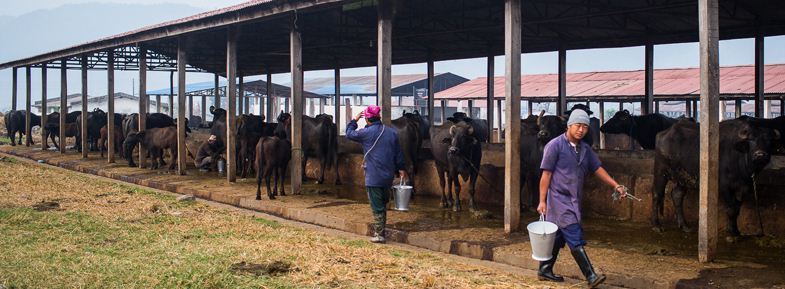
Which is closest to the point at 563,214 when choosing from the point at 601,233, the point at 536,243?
the point at 536,243

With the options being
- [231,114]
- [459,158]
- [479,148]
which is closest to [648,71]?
[479,148]

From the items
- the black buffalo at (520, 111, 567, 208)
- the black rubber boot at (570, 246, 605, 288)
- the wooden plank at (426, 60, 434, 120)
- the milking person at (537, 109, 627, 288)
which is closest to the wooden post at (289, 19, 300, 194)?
the black buffalo at (520, 111, 567, 208)

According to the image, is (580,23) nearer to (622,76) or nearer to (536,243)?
(536,243)

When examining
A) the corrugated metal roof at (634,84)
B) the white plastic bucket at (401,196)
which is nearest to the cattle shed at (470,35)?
the white plastic bucket at (401,196)

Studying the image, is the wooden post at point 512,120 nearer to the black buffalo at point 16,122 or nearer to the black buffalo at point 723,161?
the black buffalo at point 723,161

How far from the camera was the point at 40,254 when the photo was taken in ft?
27.8

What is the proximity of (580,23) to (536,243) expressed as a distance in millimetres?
11943

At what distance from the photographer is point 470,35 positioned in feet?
68.2

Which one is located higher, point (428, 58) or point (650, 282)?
point (428, 58)

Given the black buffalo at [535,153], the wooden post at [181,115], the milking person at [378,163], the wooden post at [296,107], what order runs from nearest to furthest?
1. the milking person at [378,163]
2. the black buffalo at [535,153]
3. the wooden post at [296,107]
4. the wooden post at [181,115]

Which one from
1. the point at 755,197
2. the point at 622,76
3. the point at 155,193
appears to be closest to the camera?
the point at 755,197

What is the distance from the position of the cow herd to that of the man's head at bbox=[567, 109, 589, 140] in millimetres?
3467

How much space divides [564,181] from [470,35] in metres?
13.9

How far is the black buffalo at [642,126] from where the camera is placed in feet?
55.6
